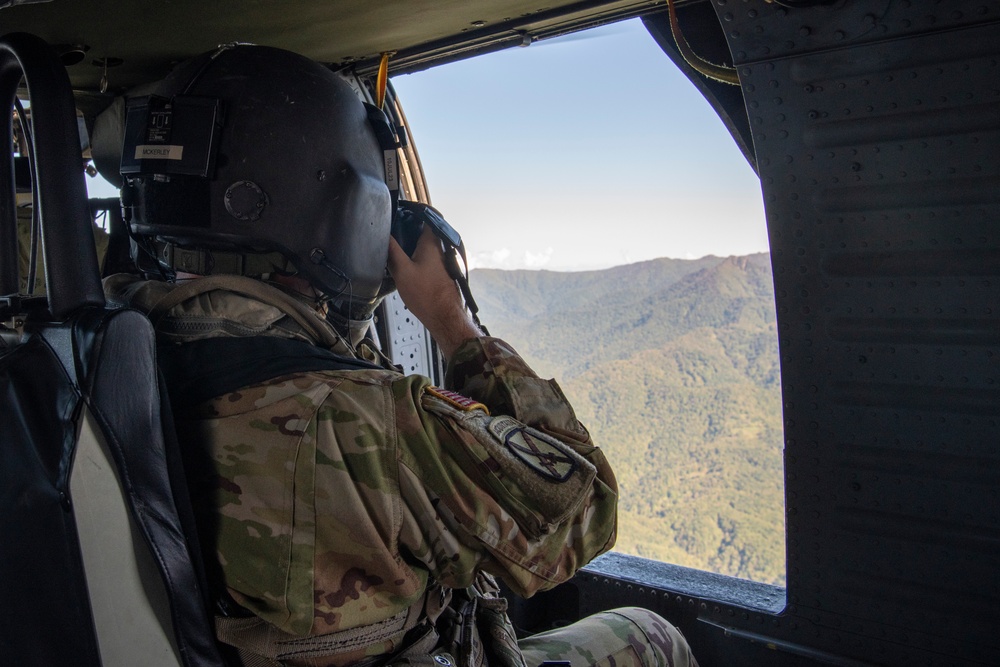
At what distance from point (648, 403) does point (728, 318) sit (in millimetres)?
1317

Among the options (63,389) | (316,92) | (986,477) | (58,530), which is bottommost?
(986,477)

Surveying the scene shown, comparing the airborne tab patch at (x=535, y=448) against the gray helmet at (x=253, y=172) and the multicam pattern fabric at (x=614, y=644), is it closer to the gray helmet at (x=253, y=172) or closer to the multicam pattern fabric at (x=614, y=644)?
the gray helmet at (x=253, y=172)

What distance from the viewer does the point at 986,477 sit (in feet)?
6.18

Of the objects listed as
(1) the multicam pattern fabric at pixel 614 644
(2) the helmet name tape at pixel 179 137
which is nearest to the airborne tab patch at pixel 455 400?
(2) the helmet name tape at pixel 179 137

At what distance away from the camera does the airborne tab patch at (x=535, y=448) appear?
4.00 ft

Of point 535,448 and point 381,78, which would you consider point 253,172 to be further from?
point 381,78

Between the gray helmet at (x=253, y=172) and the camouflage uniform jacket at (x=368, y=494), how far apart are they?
0.31m

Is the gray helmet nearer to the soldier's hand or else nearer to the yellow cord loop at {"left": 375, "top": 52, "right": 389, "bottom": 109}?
the soldier's hand

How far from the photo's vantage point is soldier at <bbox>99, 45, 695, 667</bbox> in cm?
119

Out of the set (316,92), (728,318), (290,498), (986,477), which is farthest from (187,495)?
(728,318)

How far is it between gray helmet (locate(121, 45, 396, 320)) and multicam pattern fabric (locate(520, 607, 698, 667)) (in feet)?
2.98

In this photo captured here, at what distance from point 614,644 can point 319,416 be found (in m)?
1.02

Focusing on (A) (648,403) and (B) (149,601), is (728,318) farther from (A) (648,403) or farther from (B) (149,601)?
(B) (149,601)

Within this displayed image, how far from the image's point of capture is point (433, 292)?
161cm
